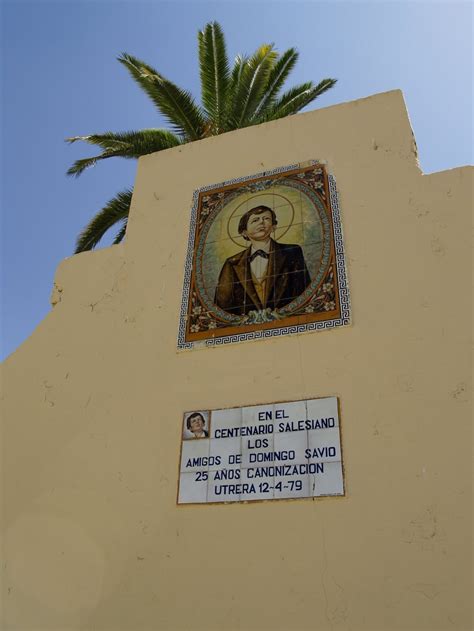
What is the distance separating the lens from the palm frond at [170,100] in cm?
755

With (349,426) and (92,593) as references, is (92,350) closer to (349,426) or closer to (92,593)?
(92,593)

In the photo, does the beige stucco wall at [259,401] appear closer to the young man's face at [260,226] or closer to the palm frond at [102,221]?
the young man's face at [260,226]

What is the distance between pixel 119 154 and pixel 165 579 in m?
5.87

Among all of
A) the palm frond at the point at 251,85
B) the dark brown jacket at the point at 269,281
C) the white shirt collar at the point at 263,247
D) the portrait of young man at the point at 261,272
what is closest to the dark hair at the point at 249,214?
the portrait of young man at the point at 261,272

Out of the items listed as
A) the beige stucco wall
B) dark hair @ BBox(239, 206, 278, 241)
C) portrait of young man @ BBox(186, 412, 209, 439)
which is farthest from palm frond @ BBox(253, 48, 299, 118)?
portrait of young man @ BBox(186, 412, 209, 439)

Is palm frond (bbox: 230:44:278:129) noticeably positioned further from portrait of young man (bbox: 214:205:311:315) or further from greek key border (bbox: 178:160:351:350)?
portrait of young man (bbox: 214:205:311:315)

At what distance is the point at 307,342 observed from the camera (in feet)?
13.3

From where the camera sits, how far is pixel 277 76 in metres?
8.03

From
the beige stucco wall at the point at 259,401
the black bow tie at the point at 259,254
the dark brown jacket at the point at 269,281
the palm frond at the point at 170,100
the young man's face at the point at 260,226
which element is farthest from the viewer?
the palm frond at the point at 170,100

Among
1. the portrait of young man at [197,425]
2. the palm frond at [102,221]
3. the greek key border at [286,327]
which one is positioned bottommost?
the portrait of young man at [197,425]

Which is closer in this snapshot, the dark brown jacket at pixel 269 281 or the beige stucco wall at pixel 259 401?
the beige stucco wall at pixel 259 401

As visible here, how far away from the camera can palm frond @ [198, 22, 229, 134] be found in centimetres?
763

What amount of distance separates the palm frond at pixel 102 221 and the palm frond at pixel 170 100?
1156mm

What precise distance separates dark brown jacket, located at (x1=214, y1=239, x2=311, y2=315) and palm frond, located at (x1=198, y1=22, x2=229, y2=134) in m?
3.69
